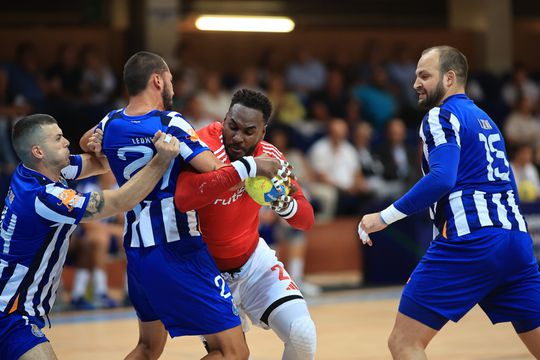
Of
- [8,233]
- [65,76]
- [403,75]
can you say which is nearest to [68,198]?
[8,233]

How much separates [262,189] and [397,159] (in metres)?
8.18

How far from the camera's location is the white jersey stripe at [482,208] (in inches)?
189

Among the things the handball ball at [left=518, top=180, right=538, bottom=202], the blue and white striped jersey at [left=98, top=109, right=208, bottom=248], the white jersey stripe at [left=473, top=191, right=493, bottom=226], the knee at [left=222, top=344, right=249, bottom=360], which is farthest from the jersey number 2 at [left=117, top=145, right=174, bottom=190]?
the handball ball at [left=518, top=180, right=538, bottom=202]

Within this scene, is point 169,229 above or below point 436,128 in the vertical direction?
below

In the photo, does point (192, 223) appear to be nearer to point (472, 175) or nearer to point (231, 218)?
point (231, 218)

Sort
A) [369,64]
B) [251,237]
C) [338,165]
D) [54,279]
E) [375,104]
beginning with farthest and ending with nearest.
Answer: [369,64], [375,104], [338,165], [251,237], [54,279]

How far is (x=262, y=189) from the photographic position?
479 cm

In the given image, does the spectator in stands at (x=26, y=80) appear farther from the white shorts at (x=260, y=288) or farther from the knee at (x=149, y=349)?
the knee at (x=149, y=349)

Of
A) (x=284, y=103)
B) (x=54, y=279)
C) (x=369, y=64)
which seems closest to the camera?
(x=54, y=279)

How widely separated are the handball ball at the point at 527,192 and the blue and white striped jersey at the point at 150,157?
8.30 m

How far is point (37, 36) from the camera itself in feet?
Answer: 49.0

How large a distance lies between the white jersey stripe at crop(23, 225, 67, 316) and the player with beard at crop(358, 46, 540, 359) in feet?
5.43

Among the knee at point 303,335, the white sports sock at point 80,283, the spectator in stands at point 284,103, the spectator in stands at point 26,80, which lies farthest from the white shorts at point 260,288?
→ the spectator in stands at point 284,103

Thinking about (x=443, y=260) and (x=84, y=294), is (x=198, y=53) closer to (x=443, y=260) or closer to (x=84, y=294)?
(x=84, y=294)
